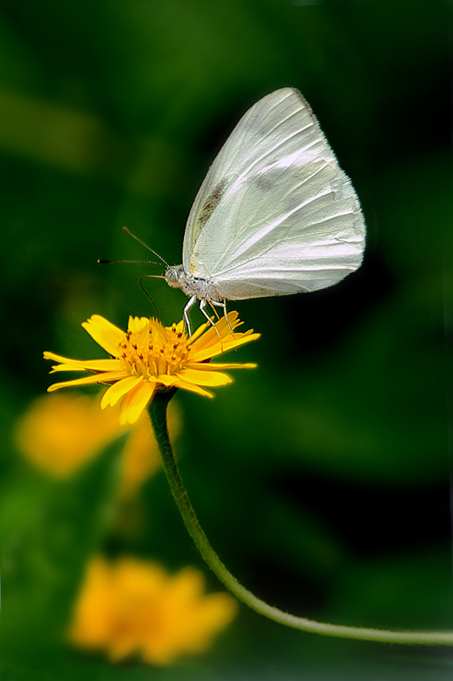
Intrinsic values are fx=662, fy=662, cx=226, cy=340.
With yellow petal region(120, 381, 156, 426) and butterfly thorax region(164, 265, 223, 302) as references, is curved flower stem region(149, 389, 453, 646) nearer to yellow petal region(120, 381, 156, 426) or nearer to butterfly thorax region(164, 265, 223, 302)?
yellow petal region(120, 381, 156, 426)

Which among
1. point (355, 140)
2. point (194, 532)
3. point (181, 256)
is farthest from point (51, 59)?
point (194, 532)

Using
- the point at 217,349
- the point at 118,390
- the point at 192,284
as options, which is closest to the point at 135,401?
the point at 118,390

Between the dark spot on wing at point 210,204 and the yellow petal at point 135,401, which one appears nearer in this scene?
the yellow petal at point 135,401

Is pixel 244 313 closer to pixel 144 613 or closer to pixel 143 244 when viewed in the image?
pixel 143 244

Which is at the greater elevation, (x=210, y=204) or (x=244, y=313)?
(x=210, y=204)

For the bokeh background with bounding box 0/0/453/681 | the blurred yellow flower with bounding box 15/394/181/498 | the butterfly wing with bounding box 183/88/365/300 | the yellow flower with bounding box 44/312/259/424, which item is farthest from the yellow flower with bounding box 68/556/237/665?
the butterfly wing with bounding box 183/88/365/300

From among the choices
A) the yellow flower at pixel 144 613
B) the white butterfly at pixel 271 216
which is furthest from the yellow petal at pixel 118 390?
the yellow flower at pixel 144 613

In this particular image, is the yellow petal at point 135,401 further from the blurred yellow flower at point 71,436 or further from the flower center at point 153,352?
the blurred yellow flower at point 71,436
